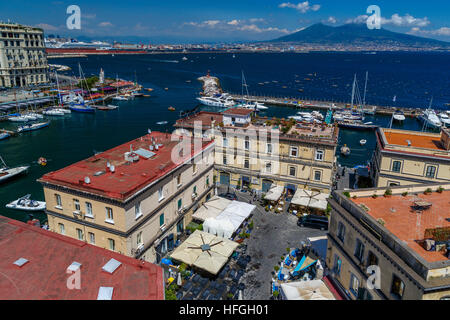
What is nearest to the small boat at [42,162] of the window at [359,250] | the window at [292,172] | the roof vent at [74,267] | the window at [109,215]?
the window at [109,215]

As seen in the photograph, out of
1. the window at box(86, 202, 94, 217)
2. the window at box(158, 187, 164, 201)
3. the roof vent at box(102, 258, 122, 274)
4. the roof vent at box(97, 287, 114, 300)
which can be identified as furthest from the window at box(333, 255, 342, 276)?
the window at box(86, 202, 94, 217)

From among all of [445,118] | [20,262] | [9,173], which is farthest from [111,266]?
[445,118]

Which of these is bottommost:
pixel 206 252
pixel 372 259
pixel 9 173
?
pixel 9 173

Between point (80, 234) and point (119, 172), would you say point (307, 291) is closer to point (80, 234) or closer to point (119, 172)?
point (119, 172)

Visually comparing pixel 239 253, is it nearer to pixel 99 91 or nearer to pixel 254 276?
pixel 254 276

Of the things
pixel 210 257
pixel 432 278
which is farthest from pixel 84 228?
pixel 432 278

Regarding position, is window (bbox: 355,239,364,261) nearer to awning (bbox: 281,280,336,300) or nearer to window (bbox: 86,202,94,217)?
awning (bbox: 281,280,336,300)

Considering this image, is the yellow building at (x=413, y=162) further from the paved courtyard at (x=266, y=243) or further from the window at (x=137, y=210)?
the window at (x=137, y=210)
